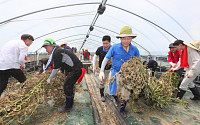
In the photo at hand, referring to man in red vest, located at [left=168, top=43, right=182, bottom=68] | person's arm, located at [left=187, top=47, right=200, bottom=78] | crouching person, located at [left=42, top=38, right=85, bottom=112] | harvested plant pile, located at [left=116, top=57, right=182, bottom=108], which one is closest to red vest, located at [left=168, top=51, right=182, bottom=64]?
man in red vest, located at [left=168, top=43, right=182, bottom=68]

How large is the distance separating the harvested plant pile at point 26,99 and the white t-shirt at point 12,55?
0.64m

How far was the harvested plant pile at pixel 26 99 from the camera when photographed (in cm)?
153

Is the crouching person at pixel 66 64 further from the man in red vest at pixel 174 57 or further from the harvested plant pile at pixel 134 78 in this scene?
the man in red vest at pixel 174 57

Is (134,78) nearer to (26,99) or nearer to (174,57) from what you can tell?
(26,99)

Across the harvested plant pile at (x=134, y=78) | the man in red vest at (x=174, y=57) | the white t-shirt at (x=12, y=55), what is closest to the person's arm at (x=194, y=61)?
the man in red vest at (x=174, y=57)

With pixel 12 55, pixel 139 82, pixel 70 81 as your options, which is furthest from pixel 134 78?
pixel 12 55

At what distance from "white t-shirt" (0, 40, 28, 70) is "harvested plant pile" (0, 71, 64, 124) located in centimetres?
64

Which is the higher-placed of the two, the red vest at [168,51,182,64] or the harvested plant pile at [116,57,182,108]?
the red vest at [168,51,182,64]

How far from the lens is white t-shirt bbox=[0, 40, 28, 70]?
2.17 meters

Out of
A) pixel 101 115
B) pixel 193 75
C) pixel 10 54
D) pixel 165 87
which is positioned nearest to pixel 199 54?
pixel 193 75

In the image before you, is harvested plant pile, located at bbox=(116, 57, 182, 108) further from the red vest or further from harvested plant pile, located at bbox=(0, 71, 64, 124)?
the red vest

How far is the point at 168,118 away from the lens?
209cm

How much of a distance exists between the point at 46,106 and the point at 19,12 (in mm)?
4773

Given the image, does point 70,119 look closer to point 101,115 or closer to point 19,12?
point 101,115
